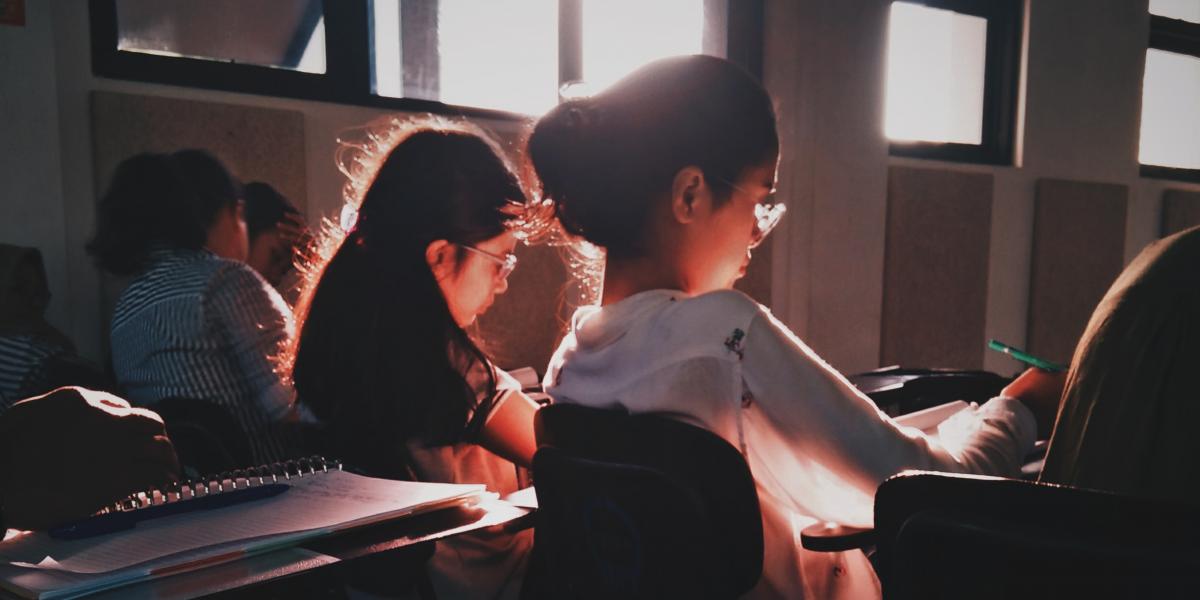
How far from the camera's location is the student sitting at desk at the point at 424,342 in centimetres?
117

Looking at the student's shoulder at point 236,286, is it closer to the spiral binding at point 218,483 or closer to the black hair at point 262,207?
the black hair at point 262,207

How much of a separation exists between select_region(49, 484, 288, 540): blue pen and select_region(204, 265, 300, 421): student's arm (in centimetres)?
103

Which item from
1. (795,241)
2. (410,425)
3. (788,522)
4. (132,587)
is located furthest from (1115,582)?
(795,241)

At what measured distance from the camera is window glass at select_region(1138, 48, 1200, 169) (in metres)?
4.82

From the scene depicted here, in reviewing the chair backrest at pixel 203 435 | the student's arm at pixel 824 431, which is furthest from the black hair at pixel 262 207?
the student's arm at pixel 824 431

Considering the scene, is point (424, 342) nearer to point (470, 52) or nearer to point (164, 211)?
→ point (164, 211)

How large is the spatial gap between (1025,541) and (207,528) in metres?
0.67

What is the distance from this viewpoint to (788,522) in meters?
0.96

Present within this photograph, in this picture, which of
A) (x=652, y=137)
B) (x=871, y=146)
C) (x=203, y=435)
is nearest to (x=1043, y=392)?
(x=652, y=137)

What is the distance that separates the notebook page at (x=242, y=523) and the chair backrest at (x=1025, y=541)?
0.41 meters

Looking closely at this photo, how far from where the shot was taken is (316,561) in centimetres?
62

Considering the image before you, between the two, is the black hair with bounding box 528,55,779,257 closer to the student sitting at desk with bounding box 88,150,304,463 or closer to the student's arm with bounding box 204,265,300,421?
the student sitting at desk with bounding box 88,150,304,463

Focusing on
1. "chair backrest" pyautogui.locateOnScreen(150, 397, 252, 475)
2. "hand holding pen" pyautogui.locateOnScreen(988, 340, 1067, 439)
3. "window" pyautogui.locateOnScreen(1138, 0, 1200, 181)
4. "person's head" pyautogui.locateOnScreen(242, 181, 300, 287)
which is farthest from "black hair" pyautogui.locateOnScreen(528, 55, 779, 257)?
"window" pyautogui.locateOnScreen(1138, 0, 1200, 181)

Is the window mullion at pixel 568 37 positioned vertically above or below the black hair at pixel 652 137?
above
